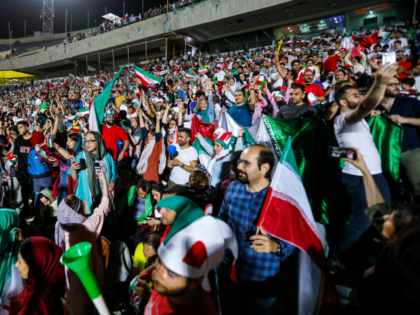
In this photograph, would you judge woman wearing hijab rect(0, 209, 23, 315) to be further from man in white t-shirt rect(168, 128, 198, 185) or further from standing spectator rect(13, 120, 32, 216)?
standing spectator rect(13, 120, 32, 216)

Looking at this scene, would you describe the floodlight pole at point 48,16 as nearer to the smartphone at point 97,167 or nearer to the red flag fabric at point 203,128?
the red flag fabric at point 203,128

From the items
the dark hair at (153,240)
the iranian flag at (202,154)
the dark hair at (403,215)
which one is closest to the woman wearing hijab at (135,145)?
the iranian flag at (202,154)

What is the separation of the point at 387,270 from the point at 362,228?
1.38m

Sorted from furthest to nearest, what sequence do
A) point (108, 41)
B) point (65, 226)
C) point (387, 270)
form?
point (108, 41), point (65, 226), point (387, 270)

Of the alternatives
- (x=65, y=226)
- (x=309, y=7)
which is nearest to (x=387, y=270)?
(x=65, y=226)

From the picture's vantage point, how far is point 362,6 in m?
19.8

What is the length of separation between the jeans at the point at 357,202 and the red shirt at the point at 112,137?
13.0 ft

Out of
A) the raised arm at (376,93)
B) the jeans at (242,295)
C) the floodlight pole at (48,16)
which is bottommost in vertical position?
the jeans at (242,295)

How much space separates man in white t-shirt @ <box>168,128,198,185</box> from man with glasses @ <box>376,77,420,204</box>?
8.08 ft

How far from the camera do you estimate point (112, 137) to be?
4.89 metres

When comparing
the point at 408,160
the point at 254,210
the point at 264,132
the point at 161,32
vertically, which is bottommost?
the point at 254,210

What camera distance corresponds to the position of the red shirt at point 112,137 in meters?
4.88

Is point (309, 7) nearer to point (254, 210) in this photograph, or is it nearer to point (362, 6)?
point (362, 6)

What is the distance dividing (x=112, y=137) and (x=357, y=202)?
4.13 meters
